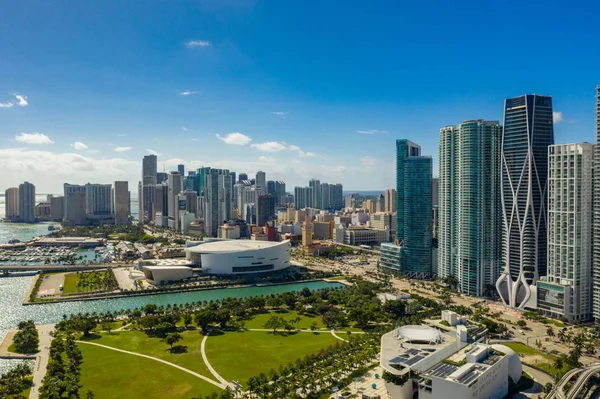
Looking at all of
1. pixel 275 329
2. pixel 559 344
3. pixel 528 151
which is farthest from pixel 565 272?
pixel 275 329

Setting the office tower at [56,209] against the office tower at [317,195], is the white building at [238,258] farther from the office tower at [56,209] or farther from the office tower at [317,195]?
the office tower at [317,195]

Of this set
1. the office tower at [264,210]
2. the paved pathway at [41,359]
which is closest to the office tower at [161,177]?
the office tower at [264,210]

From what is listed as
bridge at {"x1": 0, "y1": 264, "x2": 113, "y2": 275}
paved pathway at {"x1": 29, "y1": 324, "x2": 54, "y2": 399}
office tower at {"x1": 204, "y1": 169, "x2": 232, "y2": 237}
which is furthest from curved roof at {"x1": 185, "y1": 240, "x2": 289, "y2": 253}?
office tower at {"x1": 204, "y1": 169, "x2": 232, "y2": 237}

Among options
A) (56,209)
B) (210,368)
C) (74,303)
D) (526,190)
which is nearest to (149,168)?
(56,209)

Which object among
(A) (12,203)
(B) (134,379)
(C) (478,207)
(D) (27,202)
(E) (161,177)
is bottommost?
(B) (134,379)

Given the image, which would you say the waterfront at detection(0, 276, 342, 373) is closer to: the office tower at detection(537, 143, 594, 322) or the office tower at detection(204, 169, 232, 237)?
the office tower at detection(537, 143, 594, 322)

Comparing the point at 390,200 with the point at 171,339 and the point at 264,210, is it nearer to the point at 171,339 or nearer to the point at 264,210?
the point at 264,210

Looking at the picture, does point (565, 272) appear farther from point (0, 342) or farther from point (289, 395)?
point (0, 342)
